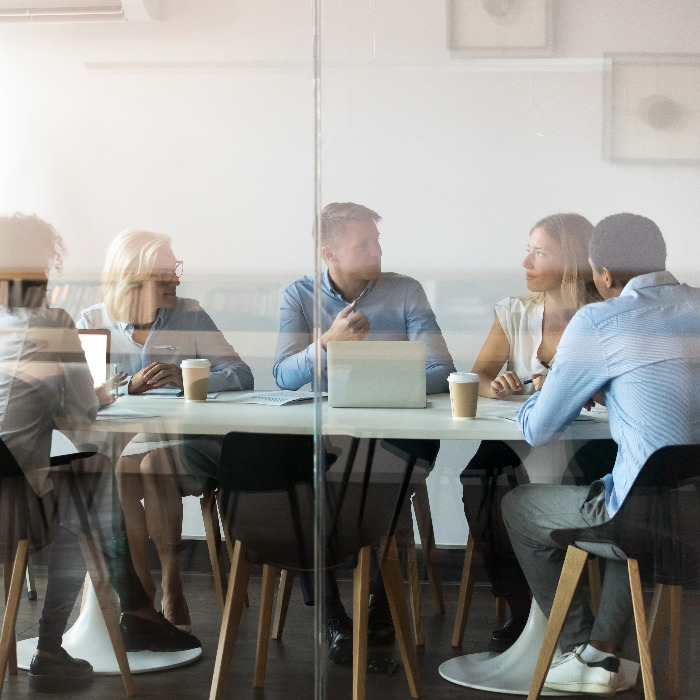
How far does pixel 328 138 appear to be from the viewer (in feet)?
7.27

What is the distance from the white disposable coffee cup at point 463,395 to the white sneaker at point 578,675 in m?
0.64

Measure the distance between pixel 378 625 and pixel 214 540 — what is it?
475 mm

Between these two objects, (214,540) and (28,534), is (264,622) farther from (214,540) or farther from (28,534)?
(28,534)

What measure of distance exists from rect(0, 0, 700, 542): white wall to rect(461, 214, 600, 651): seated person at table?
0.04 metres

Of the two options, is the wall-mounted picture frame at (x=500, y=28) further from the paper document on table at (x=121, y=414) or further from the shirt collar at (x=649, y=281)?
the paper document on table at (x=121, y=414)

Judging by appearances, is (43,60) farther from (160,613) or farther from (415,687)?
(415,687)

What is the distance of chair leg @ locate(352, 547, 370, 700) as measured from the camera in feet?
6.88

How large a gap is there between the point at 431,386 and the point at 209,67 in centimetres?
107

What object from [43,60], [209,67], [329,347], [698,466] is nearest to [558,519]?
[698,466]

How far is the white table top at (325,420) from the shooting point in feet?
6.78

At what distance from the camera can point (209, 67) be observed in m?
2.27

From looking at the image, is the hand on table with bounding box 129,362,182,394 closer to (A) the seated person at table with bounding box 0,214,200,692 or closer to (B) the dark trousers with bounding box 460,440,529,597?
(A) the seated person at table with bounding box 0,214,200,692

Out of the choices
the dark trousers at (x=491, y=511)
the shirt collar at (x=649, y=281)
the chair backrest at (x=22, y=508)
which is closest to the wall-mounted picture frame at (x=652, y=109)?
the shirt collar at (x=649, y=281)

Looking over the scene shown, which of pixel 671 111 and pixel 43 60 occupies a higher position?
pixel 43 60
